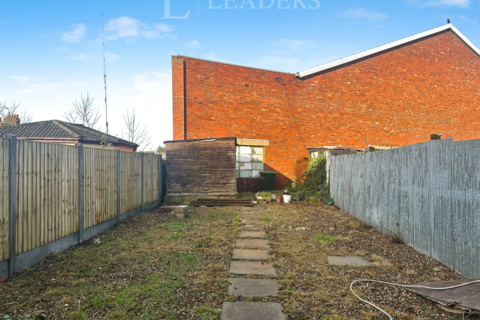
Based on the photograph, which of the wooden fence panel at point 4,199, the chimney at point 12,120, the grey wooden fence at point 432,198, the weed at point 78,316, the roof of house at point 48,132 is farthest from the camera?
the chimney at point 12,120

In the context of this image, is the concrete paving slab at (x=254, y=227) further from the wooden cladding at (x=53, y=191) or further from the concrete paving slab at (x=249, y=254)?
the wooden cladding at (x=53, y=191)

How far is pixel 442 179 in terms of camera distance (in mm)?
4430

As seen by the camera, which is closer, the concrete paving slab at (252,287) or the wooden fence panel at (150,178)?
the concrete paving slab at (252,287)

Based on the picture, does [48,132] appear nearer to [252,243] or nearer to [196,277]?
[252,243]

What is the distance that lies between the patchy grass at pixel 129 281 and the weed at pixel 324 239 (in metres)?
1.66

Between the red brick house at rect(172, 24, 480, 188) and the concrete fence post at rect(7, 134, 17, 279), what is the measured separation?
11.4m

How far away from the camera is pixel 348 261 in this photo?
477 cm

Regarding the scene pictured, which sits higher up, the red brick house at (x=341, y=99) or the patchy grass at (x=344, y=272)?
the red brick house at (x=341, y=99)

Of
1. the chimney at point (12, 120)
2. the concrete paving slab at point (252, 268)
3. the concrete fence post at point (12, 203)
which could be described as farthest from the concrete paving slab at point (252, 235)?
the chimney at point (12, 120)

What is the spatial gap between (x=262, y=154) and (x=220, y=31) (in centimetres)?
673

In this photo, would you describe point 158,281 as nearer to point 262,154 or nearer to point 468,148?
point 468,148

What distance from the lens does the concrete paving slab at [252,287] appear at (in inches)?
139

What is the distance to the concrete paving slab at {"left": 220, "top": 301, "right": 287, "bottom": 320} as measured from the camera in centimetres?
296

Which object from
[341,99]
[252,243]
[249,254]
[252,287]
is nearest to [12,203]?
[252,287]
